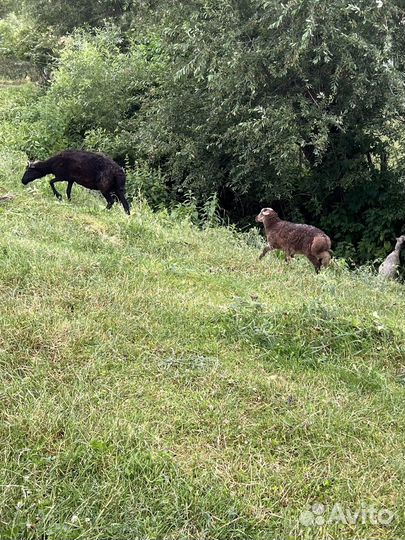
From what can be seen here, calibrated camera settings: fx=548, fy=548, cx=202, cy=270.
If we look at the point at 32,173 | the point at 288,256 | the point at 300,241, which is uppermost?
the point at 300,241

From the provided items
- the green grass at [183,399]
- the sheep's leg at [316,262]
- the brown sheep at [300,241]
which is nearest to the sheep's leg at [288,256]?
the brown sheep at [300,241]

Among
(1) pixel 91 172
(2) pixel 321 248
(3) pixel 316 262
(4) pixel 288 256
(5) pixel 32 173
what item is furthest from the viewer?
(5) pixel 32 173

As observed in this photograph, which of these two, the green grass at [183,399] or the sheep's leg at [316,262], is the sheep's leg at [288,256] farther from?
the green grass at [183,399]

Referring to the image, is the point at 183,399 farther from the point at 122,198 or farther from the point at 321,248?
the point at 122,198

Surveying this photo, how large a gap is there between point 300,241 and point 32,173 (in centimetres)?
445

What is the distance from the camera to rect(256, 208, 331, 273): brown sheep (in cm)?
720

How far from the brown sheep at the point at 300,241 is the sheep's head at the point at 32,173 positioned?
145 inches

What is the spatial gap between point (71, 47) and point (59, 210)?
433 inches

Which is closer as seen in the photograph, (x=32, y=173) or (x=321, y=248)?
(x=321, y=248)

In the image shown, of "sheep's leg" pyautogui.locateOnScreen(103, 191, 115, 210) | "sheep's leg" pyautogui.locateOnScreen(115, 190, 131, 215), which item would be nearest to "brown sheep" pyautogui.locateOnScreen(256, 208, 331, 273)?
"sheep's leg" pyautogui.locateOnScreen(115, 190, 131, 215)

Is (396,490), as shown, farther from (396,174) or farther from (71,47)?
(71,47)

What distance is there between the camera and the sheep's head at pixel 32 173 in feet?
28.7

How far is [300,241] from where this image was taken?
7.38 meters

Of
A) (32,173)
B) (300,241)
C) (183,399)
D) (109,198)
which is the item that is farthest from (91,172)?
(183,399)
